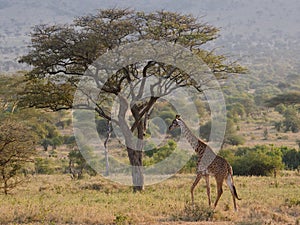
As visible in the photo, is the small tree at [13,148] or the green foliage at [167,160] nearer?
the small tree at [13,148]

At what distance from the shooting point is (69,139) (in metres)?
38.5

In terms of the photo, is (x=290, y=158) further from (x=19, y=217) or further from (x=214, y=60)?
(x=19, y=217)

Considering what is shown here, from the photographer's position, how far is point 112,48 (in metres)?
14.5

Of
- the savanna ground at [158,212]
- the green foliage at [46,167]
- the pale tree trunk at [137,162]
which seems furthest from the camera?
the green foliage at [46,167]

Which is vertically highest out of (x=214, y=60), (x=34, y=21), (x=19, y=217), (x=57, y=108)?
(x=34, y=21)

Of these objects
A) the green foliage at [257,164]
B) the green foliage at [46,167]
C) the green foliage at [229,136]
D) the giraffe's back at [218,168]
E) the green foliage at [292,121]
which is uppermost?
the green foliage at [292,121]

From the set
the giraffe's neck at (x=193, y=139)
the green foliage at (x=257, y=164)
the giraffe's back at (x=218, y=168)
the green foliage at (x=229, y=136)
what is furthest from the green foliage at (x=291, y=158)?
the giraffe's back at (x=218, y=168)

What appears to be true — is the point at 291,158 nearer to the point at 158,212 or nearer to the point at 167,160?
the point at 167,160

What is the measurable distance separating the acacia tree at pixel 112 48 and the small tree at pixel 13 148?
1136 mm

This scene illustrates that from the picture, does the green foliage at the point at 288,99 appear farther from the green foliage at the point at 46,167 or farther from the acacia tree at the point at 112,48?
the acacia tree at the point at 112,48

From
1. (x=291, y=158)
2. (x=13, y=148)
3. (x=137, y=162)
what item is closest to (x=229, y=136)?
(x=291, y=158)

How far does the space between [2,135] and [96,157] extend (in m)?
16.3

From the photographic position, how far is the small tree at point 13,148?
1398 cm

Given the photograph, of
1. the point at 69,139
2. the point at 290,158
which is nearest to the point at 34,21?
the point at 69,139
